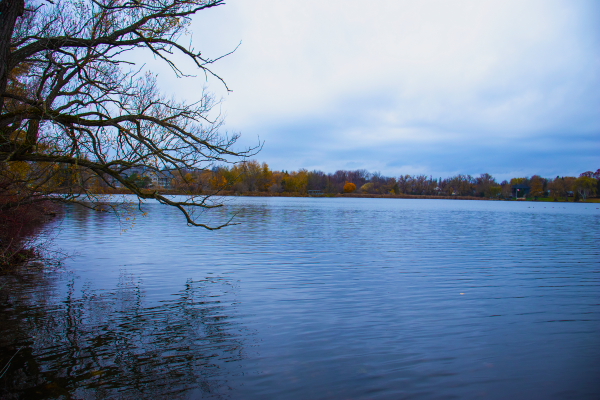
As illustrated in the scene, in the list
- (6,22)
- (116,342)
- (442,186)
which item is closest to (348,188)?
(442,186)

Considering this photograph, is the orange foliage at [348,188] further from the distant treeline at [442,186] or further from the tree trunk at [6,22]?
the tree trunk at [6,22]

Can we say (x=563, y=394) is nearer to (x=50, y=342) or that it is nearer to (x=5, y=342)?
(x=50, y=342)

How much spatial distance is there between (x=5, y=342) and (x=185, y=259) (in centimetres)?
963

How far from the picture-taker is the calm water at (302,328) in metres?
6.20

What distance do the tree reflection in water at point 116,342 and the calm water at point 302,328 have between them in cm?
3

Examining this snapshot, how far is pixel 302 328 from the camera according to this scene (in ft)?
28.4

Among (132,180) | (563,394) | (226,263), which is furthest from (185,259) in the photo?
(563,394)

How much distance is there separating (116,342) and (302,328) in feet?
12.4

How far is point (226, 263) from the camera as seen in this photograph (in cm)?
1639

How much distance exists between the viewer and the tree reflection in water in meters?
6.00

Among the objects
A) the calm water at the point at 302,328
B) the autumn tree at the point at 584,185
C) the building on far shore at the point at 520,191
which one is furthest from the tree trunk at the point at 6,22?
the building on far shore at the point at 520,191

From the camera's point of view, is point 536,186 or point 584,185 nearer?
point 584,185

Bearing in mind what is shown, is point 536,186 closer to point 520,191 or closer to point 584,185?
point 520,191

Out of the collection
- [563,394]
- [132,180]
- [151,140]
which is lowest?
[563,394]
